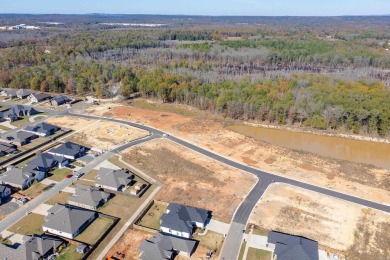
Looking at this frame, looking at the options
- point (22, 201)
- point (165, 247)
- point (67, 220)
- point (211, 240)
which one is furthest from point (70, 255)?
point (211, 240)

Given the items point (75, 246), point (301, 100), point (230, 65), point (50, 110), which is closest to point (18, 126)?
point (50, 110)

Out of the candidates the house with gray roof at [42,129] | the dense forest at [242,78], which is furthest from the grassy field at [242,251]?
the house with gray roof at [42,129]

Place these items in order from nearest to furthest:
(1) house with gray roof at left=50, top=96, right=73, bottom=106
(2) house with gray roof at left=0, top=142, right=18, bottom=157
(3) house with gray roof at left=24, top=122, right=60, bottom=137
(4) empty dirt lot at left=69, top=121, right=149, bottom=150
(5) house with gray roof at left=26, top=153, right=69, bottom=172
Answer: (5) house with gray roof at left=26, top=153, right=69, bottom=172
(2) house with gray roof at left=0, top=142, right=18, bottom=157
(4) empty dirt lot at left=69, top=121, right=149, bottom=150
(3) house with gray roof at left=24, top=122, right=60, bottom=137
(1) house with gray roof at left=50, top=96, right=73, bottom=106

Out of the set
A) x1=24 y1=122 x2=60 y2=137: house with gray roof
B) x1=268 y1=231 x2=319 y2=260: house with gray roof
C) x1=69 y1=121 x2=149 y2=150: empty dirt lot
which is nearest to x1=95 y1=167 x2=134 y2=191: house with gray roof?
x1=69 y1=121 x2=149 y2=150: empty dirt lot

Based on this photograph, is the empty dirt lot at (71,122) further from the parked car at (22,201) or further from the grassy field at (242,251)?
the grassy field at (242,251)

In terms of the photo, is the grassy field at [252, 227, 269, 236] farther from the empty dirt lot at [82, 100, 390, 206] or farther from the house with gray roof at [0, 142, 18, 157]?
the house with gray roof at [0, 142, 18, 157]

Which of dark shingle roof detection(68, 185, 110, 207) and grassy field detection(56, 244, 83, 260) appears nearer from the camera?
grassy field detection(56, 244, 83, 260)
